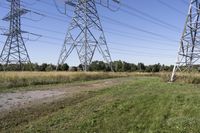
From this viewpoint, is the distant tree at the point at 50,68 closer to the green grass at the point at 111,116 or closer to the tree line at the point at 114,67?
the tree line at the point at 114,67

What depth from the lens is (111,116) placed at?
813 centimetres

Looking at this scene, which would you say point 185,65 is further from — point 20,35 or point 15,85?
point 20,35

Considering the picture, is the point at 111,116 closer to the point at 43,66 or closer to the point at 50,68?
the point at 50,68

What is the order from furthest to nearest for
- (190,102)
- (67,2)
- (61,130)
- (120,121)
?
1. (67,2)
2. (190,102)
3. (120,121)
4. (61,130)

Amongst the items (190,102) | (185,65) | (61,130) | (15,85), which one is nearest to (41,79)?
(15,85)

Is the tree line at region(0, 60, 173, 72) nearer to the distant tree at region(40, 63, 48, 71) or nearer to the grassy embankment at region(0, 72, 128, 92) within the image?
the distant tree at region(40, 63, 48, 71)

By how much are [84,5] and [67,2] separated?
2241 mm

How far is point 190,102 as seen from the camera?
1000 centimetres

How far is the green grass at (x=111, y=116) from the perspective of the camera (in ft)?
22.9

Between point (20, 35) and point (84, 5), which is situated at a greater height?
point (84, 5)

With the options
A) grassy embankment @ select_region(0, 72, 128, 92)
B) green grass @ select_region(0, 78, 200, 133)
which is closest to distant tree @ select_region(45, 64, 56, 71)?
grassy embankment @ select_region(0, 72, 128, 92)

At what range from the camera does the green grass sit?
22.9 feet

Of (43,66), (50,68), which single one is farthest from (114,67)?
(43,66)

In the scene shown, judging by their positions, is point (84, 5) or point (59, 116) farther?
point (84, 5)
